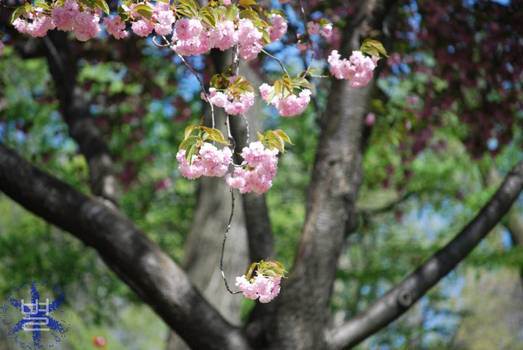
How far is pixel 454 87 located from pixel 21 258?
694 centimetres

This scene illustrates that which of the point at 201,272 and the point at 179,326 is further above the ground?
the point at 179,326

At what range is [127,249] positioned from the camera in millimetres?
2684

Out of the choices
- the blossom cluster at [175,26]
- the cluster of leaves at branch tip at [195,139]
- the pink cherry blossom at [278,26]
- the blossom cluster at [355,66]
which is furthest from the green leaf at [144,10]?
the blossom cluster at [355,66]

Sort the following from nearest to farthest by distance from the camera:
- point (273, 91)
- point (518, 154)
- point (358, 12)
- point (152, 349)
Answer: point (273, 91) → point (358, 12) → point (518, 154) → point (152, 349)

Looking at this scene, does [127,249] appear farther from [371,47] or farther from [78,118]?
[371,47]

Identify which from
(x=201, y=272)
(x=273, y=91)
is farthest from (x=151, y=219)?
(x=273, y=91)

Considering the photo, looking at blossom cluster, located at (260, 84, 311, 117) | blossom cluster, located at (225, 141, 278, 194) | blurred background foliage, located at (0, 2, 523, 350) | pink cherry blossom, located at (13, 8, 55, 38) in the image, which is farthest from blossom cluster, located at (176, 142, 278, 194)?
blurred background foliage, located at (0, 2, 523, 350)

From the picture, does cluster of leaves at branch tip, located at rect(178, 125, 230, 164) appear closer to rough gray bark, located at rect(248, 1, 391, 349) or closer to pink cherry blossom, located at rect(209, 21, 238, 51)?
pink cherry blossom, located at rect(209, 21, 238, 51)

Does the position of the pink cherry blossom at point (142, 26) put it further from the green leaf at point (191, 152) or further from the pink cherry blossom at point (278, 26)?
the pink cherry blossom at point (278, 26)

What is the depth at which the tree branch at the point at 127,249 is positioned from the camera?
2654 mm

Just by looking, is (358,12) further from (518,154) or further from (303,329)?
(518,154)

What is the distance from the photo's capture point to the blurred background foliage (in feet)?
19.1

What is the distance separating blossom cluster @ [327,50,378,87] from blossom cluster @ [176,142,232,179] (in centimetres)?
75

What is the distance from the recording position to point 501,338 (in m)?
17.8
